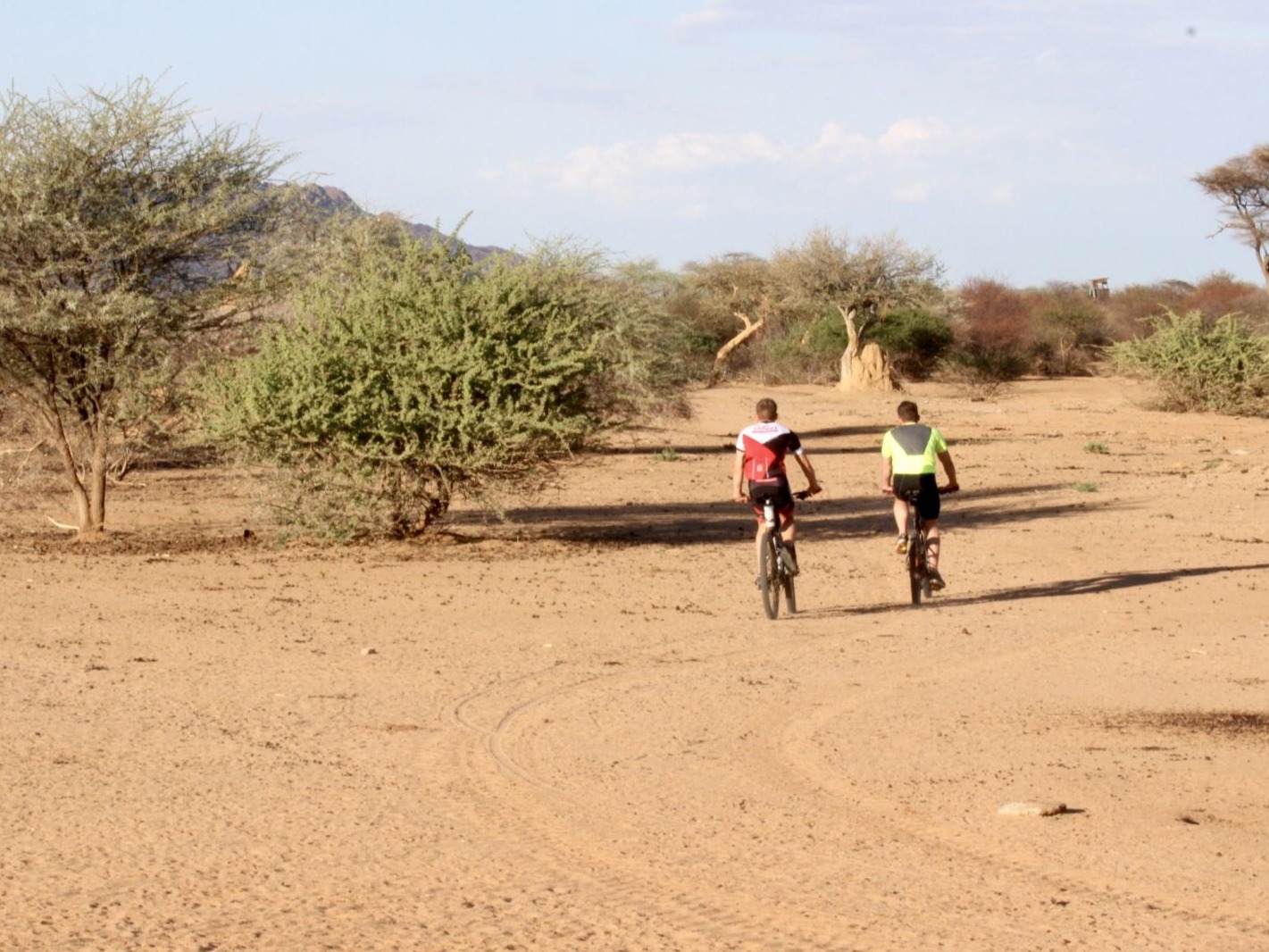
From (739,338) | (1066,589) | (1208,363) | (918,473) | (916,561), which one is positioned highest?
(739,338)

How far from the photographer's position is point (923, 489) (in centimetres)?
1379

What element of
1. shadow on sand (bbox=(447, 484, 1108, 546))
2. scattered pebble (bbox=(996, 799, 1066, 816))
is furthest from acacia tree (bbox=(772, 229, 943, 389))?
scattered pebble (bbox=(996, 799, 1066, 816))

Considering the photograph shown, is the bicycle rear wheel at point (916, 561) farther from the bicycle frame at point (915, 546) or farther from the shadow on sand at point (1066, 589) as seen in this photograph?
the shadow on sand at point (1066, 589)

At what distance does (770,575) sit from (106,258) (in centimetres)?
882

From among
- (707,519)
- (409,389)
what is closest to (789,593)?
(409,389)

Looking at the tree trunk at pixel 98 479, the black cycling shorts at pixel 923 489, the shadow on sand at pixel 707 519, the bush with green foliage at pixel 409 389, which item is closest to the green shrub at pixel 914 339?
the shadow on sand at pixel 707 519

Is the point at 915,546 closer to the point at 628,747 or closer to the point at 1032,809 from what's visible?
the point at 628,747

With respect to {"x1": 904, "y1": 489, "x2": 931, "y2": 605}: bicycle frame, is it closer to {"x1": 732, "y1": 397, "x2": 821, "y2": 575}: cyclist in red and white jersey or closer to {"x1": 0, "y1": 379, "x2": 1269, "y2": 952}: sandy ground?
{"x1": 0, "y1": 379, "x2": 1269, "y2": 952}: sandy ground

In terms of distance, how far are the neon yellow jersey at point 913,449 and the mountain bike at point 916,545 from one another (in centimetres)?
19

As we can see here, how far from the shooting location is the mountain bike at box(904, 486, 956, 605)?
13.7 meters

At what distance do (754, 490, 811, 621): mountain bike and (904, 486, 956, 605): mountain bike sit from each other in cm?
113

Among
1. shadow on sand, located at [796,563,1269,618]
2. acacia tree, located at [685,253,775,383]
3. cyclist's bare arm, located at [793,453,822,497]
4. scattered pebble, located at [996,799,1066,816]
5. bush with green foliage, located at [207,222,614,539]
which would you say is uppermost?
acacia tree, located at [685,253,775,383]

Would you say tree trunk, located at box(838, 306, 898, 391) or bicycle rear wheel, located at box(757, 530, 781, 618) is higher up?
tree trunk, located at box(838, 306, 898, 391)

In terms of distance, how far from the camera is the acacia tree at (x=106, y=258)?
17594mm
